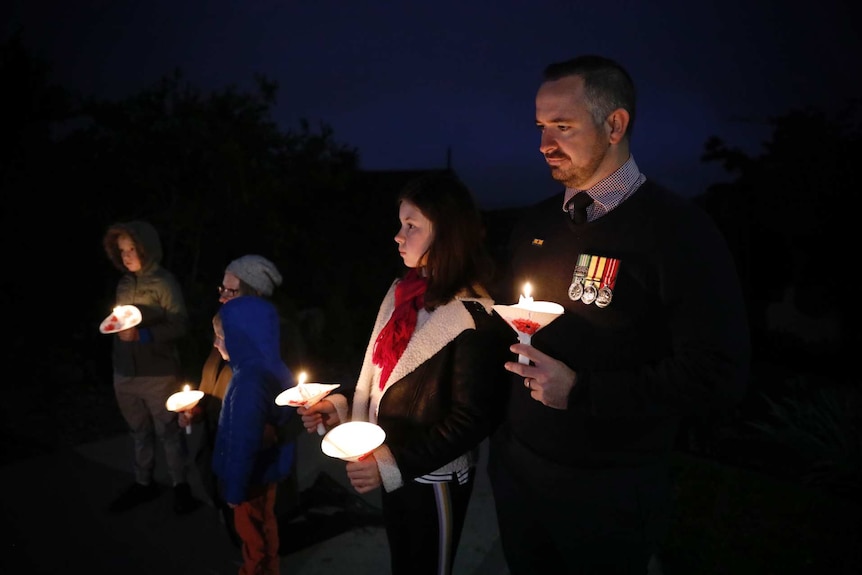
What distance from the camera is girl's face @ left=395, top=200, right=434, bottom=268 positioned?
2.10 meters

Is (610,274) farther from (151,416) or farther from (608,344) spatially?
(151,416)

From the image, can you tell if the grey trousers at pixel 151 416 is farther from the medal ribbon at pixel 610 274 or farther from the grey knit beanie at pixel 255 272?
the medal ribbon at pixel 610 274

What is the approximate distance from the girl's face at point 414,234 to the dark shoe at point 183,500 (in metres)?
3.42

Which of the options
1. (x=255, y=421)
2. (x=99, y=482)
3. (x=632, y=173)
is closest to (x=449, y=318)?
(x=632, y=173)

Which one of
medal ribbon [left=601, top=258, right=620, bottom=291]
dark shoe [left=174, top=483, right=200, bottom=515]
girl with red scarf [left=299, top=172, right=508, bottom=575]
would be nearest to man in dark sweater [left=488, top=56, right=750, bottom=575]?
medal ribbon [left=601, top=258, right=620, bottom=291]

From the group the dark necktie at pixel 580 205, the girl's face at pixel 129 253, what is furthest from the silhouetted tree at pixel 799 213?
the girl's face at pixel 129 253

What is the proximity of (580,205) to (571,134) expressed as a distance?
0.82 ft

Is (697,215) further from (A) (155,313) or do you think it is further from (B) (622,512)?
(A) (155,313)

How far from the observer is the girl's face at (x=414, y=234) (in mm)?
2096

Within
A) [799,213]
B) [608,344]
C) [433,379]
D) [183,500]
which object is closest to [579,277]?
[608,344]

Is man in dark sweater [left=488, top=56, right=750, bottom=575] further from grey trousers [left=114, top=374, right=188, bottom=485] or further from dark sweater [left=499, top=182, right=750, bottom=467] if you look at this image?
grey trousers [left=114, top=374, right=188, bottom=485]

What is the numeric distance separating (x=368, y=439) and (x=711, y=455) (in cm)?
489

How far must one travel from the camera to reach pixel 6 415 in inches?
249

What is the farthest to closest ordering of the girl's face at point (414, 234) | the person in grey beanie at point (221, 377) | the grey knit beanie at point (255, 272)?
the grey knit beanie at point (255, 272)
the person in grey beanie at point (221, 377)
the girl's face at point (414, 234)
